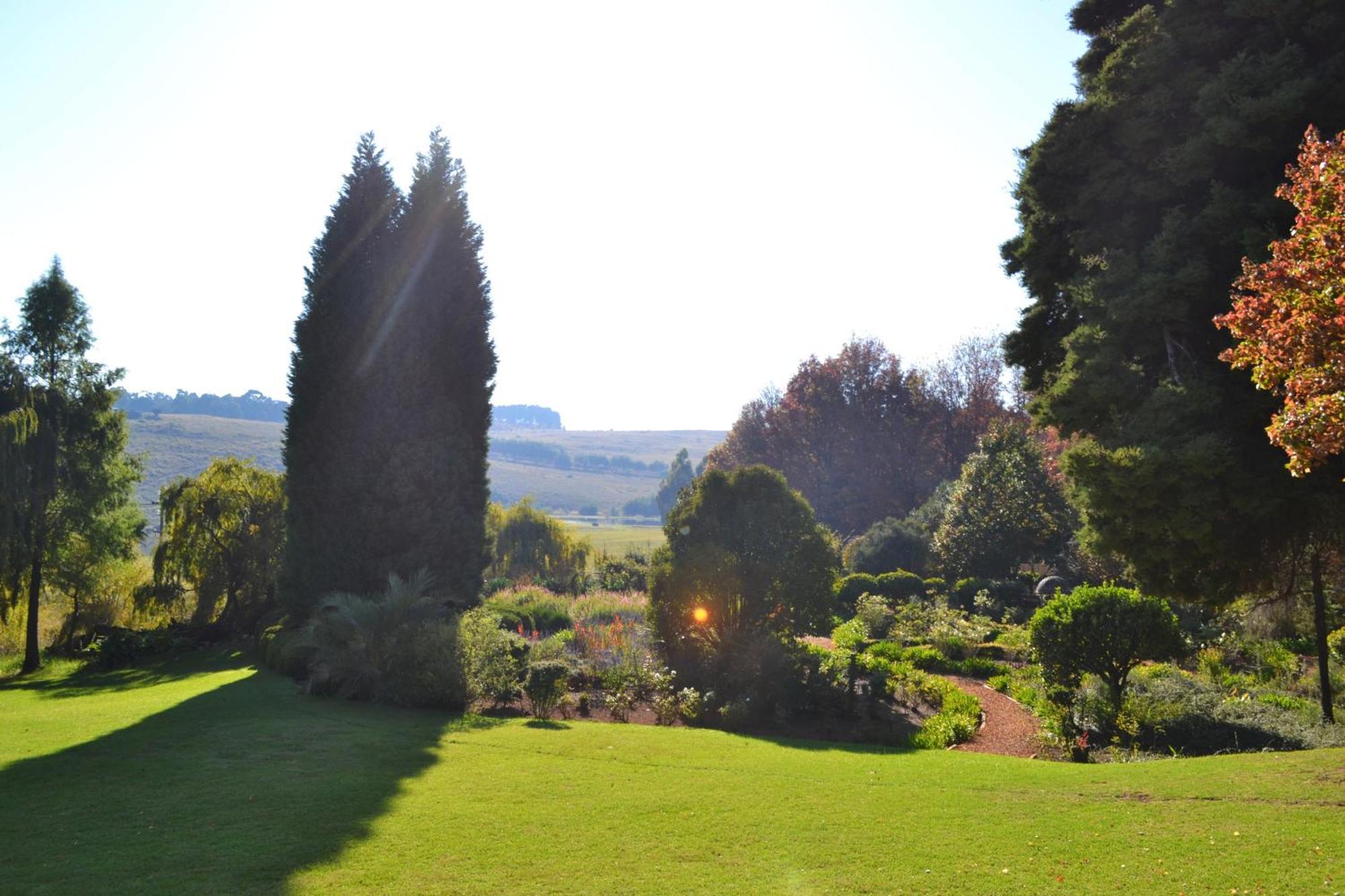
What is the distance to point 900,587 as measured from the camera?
25406 millimetres

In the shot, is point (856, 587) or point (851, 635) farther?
point (856, 587)

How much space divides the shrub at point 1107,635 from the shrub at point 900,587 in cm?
1315

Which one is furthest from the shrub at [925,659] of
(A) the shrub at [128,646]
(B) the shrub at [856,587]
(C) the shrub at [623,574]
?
(A) the shrub at [128,646]

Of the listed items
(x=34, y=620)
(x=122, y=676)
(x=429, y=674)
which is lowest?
(x=122, y=676)

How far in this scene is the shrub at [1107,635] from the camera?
1138 cm

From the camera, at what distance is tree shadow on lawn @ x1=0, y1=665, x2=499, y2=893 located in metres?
5.20

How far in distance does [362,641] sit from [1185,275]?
40.8ft

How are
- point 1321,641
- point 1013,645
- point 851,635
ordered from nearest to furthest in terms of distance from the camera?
point 1321,641 < point 1013,645 < point 851,635

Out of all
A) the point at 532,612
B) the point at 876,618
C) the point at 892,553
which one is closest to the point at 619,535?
the point at 892,553

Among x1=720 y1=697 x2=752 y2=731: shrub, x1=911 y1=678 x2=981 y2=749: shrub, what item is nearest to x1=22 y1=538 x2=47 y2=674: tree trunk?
x1=720 y1=697 x2=752 y2=731: shrub

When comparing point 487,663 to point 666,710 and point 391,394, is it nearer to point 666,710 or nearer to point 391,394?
point 666,710

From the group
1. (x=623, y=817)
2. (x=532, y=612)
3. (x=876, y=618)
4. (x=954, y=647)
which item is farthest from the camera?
(x=876, y=618)

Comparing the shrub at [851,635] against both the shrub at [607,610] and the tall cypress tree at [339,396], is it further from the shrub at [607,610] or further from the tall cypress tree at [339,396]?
the tall cypress tree at [339,396]

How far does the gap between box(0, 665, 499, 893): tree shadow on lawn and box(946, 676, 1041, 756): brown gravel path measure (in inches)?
271
